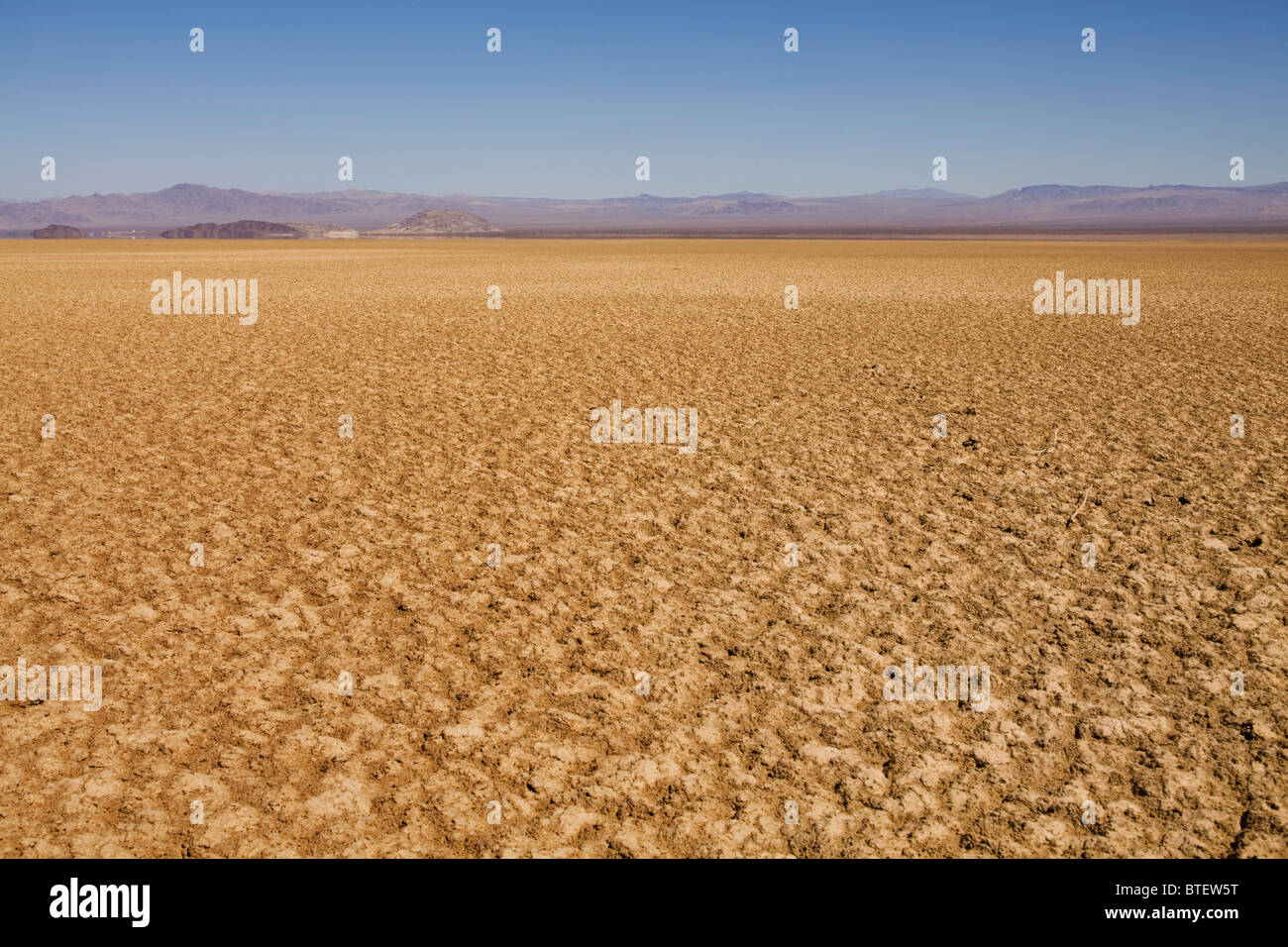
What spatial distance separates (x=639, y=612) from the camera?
4625mm

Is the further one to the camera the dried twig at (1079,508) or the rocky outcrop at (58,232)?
the rocky outcrop at (58,232)

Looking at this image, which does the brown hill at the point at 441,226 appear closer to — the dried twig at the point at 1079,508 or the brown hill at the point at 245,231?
the brown hill at the point at 245,231

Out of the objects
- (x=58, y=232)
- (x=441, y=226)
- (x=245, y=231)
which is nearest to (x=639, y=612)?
(x=245, y=231)

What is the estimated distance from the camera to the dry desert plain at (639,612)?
3.15m

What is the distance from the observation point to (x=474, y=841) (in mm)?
2977

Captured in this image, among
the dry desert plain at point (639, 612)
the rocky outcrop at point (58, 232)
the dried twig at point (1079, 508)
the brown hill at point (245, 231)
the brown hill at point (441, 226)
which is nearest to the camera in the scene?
the dry desert plain at point (639, 612)

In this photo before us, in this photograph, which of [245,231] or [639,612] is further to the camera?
[245,231]

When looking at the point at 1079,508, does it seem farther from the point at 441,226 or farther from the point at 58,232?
the point at 58,232

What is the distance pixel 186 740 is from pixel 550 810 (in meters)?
1.58

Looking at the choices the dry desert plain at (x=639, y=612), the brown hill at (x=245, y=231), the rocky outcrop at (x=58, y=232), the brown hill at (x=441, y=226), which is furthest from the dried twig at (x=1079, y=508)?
the rocky outcrop at (x=58, y=232)

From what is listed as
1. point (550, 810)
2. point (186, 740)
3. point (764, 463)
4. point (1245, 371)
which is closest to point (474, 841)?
point (550, 810)

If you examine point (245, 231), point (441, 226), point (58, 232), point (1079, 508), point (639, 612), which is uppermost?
point (441, 226)
